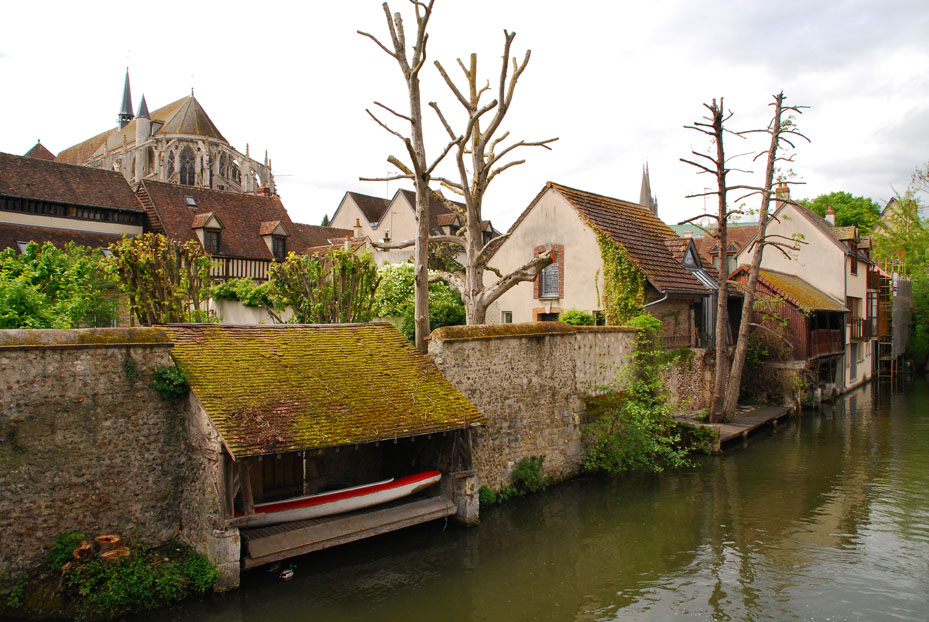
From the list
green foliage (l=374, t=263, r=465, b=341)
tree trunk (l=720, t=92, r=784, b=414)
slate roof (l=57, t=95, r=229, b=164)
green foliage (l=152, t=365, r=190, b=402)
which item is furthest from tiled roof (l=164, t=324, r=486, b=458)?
slate roof (l=57, t=95, r=229, b=164)

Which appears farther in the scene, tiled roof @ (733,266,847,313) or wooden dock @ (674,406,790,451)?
tiled roof @ (733,266,847,313)

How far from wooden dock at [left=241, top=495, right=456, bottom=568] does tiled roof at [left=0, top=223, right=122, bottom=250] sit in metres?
20.6

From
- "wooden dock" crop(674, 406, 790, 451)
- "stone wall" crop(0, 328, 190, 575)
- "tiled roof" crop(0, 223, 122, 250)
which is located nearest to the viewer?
"stone wall" crop(0, 328, 190, 575)

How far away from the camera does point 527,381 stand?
15.3 m

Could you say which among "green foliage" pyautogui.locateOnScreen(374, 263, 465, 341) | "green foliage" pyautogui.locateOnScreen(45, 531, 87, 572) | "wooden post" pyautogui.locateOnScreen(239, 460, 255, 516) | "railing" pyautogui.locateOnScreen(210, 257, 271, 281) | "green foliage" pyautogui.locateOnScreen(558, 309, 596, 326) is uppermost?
"railing" pyautogui.locateOnScreen(210, 257, 271, 281)

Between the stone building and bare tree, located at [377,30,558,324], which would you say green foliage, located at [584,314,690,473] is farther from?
the stone building

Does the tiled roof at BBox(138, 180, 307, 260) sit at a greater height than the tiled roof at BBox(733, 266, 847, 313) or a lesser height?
greater

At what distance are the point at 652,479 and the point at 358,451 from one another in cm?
806

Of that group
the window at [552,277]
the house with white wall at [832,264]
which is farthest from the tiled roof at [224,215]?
the house with white wall at [832,264]

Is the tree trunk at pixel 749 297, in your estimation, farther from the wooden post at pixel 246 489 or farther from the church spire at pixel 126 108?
the church spire at pixel 126 108

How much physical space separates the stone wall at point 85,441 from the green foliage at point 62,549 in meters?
0.09

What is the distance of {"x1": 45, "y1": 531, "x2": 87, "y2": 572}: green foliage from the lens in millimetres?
8977

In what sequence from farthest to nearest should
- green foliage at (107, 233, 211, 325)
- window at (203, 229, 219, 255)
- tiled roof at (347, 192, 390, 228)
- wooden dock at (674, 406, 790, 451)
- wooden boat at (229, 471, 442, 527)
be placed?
1. tiled roof at (347, 192, 390, 228)
2. window at (203, 229, 219, 255)
3. wooden dock at (674, 406, 790, 451)
4. green foliage at (107, 233, 211, 325)
5. wooden boat at (229, 471, 442, 527)

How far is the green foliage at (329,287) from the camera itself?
1820 centimetres
